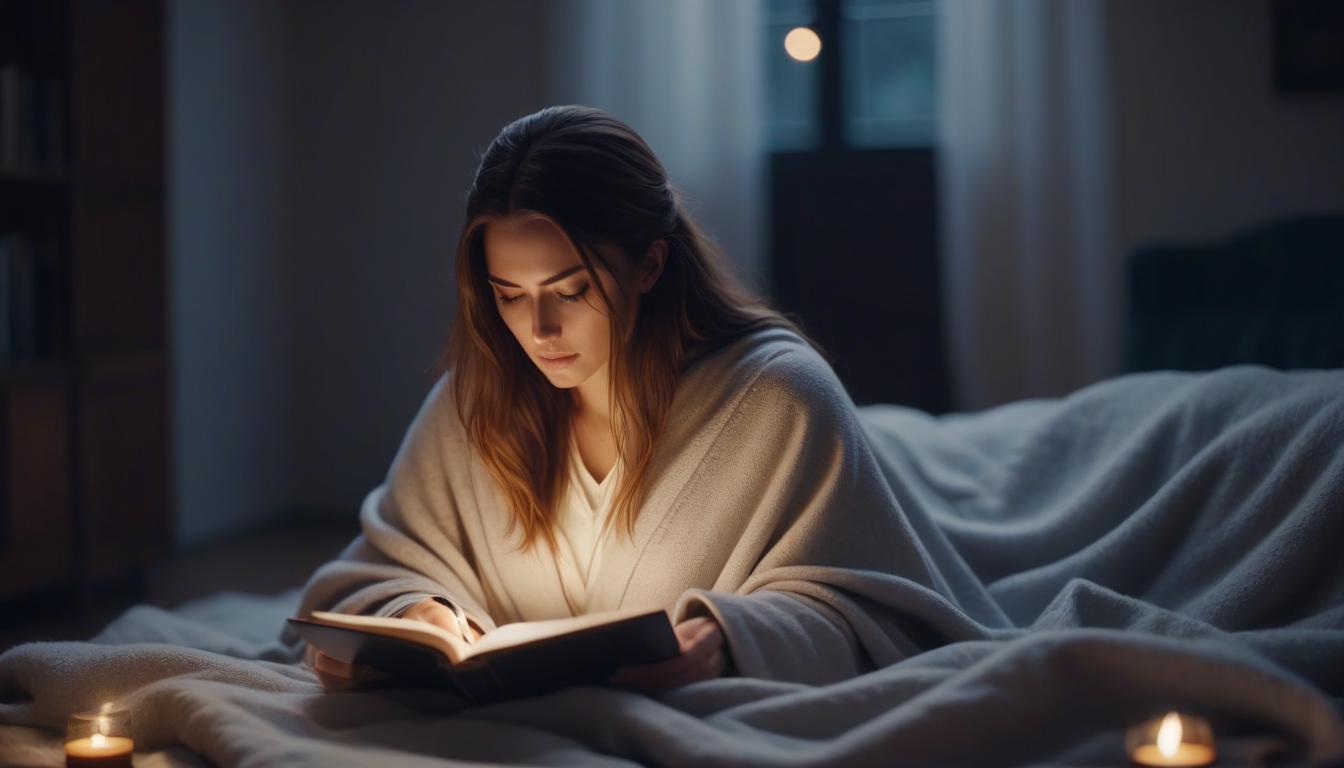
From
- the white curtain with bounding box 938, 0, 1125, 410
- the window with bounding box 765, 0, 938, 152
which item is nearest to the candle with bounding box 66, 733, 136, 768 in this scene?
the white curtain with bounding box 938, 0, 1125, 410

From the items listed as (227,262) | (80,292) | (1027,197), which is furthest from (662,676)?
(227,262)

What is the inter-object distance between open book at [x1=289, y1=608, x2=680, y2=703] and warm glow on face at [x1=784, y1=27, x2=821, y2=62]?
8.99 ft

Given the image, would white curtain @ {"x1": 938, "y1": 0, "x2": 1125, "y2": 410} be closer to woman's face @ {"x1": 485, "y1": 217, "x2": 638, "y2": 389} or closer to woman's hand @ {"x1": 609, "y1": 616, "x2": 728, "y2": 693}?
woman's face @ {"x1": 485, "y1": 217, "x2": 638, "y2": 389}

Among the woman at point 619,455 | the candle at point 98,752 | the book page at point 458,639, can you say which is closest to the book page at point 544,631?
the book page at point 458,639

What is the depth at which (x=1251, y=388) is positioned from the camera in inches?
71.6

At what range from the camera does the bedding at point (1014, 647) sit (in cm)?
107

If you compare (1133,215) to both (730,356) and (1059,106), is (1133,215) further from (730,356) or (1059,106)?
(730,356)

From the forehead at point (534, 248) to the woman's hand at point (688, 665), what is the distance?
0.43 metres

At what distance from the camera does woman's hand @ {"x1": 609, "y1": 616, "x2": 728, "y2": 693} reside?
128cm

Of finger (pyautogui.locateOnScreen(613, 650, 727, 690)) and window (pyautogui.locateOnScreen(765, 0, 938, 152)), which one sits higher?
window (pyautogui.locateOnScreen(765, 0, 938, 152))

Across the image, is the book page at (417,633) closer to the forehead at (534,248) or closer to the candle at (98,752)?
the candle at (98,752)

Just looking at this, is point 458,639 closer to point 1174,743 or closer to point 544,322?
point 544,322

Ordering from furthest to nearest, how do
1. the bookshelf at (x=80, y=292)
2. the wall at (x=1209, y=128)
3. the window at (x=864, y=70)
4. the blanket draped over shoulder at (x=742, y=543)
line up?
the window at (x=864, y=70) → the wall at (x=1209, y=128) → the bookshelf at (x=80, y=292) → the blanket draped over shoulder at (x=742, y=543)

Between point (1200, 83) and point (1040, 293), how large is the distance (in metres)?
0.66
